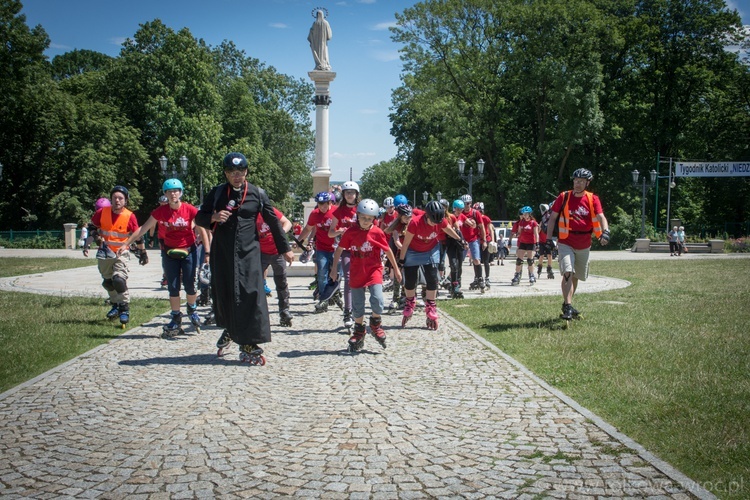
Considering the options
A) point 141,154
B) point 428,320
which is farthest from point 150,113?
point 428,320

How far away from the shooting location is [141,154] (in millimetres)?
48938

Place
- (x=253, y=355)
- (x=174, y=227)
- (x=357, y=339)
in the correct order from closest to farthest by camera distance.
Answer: (x=253, y=355)
(x=357, y=339)
(x=174, y=227)

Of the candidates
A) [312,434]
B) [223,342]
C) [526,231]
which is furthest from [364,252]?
[526,231]

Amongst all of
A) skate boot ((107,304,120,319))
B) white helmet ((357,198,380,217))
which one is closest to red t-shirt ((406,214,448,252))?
white helmet ((357,198,380,217))

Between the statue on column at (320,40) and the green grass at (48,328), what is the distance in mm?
18329

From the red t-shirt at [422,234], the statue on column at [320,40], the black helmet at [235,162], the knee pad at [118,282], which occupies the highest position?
the statue on column at [320,40]

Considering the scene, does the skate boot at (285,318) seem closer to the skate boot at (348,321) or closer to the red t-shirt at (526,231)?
the skate boot at (348,321)

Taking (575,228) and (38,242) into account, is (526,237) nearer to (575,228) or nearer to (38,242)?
(575,228)

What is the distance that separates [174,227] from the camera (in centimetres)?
962

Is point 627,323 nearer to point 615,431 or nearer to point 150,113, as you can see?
point 615,431

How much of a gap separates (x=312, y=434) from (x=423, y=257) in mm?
6015

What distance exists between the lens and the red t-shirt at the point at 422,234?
10492 mm

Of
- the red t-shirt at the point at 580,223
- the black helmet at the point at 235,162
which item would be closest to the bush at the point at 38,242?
the black helmet at the point at 235,162

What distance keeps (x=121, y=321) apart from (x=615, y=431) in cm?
812
